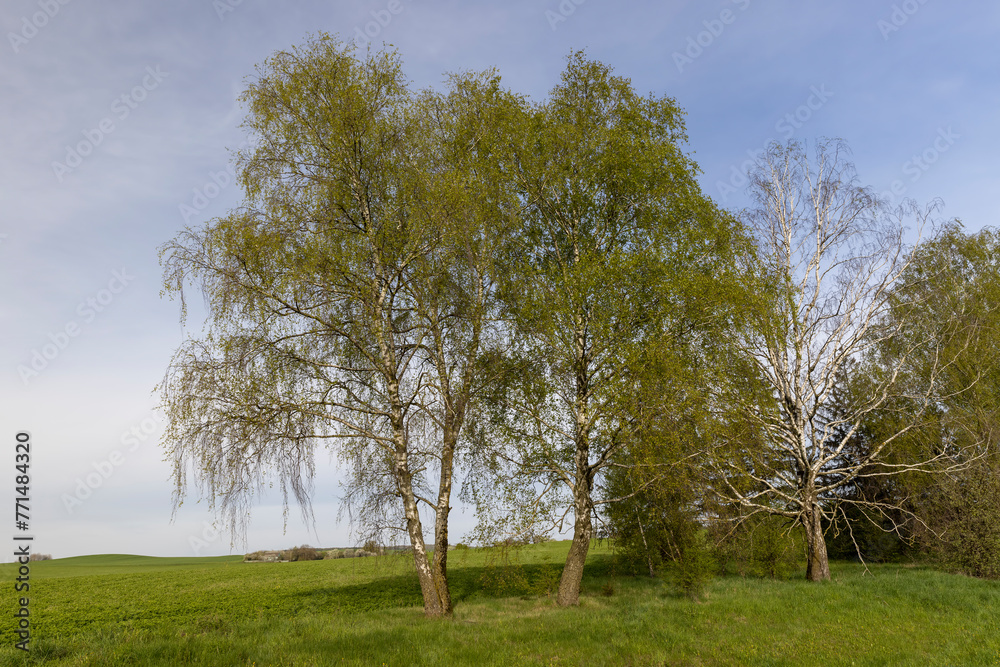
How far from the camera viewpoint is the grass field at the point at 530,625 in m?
11.2

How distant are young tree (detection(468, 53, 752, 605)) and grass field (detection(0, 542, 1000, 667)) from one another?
335cm

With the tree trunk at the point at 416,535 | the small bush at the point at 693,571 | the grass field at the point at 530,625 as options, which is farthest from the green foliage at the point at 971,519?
the tree trunk at the point at 416,535

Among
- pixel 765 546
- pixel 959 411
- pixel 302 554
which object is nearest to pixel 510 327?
pixel 765 546

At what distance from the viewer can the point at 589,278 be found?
54.1ft

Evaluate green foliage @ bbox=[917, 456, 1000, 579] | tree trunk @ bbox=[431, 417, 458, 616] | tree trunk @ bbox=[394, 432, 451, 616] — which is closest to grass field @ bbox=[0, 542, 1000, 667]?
tree trunk @ bbox=[394, 432, 451, 616]

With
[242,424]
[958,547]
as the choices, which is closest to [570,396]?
[242,424]

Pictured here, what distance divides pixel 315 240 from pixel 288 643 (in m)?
9.83

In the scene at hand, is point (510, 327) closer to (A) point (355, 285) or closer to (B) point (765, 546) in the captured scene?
(A) point (355, 285)

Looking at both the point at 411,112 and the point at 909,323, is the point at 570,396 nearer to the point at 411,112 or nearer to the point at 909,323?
the point at 411,112

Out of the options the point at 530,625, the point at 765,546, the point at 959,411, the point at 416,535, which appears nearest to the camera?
the point at 530,625

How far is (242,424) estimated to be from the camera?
14312 millimetres

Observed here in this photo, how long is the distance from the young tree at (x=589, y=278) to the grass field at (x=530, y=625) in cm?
335

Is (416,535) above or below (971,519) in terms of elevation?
above

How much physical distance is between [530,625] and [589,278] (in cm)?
935
